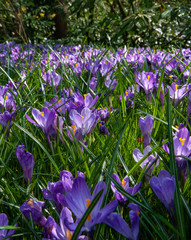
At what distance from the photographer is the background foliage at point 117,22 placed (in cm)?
422

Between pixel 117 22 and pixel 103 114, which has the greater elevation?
pixel 117 22

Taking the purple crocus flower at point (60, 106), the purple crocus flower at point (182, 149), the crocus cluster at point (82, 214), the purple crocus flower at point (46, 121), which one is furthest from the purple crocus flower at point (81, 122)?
the crocus cluster at point (82, 214)

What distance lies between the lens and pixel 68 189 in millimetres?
609

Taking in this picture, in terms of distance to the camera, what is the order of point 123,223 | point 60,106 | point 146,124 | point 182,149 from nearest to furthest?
1. point 123,223
2. point 182,149
3. point 146,124
4. point 60,106

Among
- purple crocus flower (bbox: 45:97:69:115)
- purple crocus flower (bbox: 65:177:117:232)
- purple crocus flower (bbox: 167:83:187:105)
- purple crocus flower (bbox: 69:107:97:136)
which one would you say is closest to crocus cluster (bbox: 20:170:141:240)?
purple crocus flower (bbox: 65:177:117:232)

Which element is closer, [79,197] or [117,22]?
[79,197]

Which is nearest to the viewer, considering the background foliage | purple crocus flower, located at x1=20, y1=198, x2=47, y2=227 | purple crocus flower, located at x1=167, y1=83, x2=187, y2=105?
purple crocus flower, located at x1=20, y1=198, x2=47, y2=227

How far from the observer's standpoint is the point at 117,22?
4.96m

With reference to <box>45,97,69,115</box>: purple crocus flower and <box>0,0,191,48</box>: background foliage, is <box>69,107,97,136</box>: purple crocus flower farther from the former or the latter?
<box>0,0,191,48</box>: background foliage

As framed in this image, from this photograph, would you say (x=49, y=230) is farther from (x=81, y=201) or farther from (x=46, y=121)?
(x=46, y=121)

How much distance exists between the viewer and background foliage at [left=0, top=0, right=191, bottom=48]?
4219mm

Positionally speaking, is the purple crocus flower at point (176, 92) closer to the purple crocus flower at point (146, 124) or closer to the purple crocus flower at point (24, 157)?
the purple crocus flower at point (146, 124)

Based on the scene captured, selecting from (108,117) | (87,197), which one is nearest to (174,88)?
(108,117)

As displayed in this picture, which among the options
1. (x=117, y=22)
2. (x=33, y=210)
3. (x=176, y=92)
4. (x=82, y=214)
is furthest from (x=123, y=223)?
(x=117, y=22)
